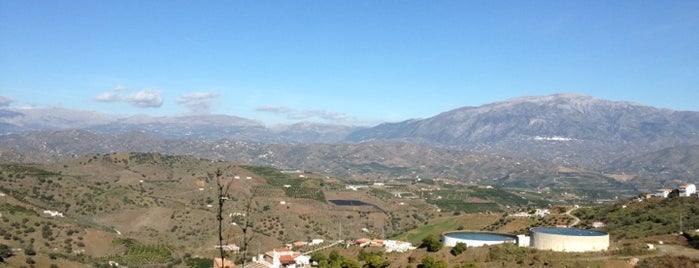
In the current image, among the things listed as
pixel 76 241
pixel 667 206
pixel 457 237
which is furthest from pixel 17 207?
pixel 667 206

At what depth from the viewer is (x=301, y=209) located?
124562mm

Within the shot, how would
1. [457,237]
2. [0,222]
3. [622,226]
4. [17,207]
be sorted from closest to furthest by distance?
[457,237] → [622,226] → [0,222] → [17,207]

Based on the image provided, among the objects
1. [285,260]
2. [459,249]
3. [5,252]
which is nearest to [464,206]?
[285,260]

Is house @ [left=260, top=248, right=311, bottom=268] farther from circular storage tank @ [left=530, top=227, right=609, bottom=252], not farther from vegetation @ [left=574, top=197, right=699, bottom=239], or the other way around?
vegetation @ [left=574, top=197, right=699, bottom=239]

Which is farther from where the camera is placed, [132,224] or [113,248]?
[132,224]

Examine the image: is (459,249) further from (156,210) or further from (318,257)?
(156,210)

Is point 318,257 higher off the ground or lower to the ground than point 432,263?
lower

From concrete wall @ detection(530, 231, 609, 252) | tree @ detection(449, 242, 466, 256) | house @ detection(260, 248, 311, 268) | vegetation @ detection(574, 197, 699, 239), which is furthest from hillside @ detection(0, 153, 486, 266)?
vegetation @ detection(574, 197, 699, 239)

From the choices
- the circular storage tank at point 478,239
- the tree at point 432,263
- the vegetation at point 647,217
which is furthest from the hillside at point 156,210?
the vegetation at point 647,217

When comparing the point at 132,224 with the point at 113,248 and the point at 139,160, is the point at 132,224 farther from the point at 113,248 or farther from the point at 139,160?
the point at 139,160

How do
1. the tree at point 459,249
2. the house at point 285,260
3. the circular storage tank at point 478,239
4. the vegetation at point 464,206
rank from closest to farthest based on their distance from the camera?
the tree at point 459,249 → the circular storage tank at point 478,239 → the house at point 285,260 → the vegetation at point 464,206

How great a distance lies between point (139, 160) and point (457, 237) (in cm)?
12788

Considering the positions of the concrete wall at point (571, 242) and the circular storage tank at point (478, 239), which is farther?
the circular storage tank at point (478, 239)

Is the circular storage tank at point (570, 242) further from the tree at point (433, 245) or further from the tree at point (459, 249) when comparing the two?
the tree at point (433, 245)
